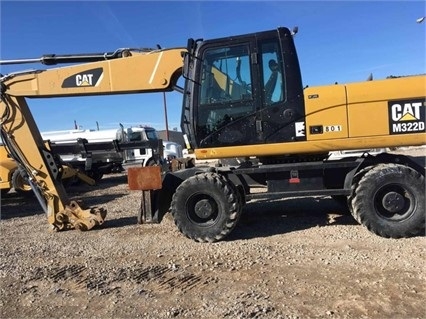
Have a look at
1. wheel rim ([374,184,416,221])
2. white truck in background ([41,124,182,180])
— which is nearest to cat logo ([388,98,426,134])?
wheel rim ([374,184,416,221])

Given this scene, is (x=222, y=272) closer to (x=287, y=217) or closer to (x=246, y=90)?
(x=246, y=90)

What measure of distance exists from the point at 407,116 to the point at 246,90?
2427mm

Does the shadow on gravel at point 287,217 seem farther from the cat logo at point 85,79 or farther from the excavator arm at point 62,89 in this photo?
the cat logo at point 85,79

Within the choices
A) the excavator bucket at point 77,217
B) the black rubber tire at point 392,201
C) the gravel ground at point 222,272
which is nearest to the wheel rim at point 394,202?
the black rubber tire at point 392,201

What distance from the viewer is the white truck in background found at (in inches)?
599

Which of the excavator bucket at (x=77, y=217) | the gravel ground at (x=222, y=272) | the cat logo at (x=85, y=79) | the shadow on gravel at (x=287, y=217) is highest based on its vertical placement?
the cat logo at (x=85, y=79)

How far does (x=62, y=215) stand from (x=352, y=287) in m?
5.28

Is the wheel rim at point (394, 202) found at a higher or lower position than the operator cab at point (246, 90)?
lower

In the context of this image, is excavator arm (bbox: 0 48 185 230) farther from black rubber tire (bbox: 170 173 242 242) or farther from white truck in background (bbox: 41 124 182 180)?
white truck in background (bbox: 41 124 182 180)

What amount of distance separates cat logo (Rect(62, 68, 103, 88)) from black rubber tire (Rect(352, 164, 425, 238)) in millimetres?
4570

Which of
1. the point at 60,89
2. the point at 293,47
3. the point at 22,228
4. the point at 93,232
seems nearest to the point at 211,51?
the point at 293,47

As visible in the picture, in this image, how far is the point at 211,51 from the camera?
657 cm

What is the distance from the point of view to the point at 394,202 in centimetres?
632

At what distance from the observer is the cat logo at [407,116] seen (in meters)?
6.32
